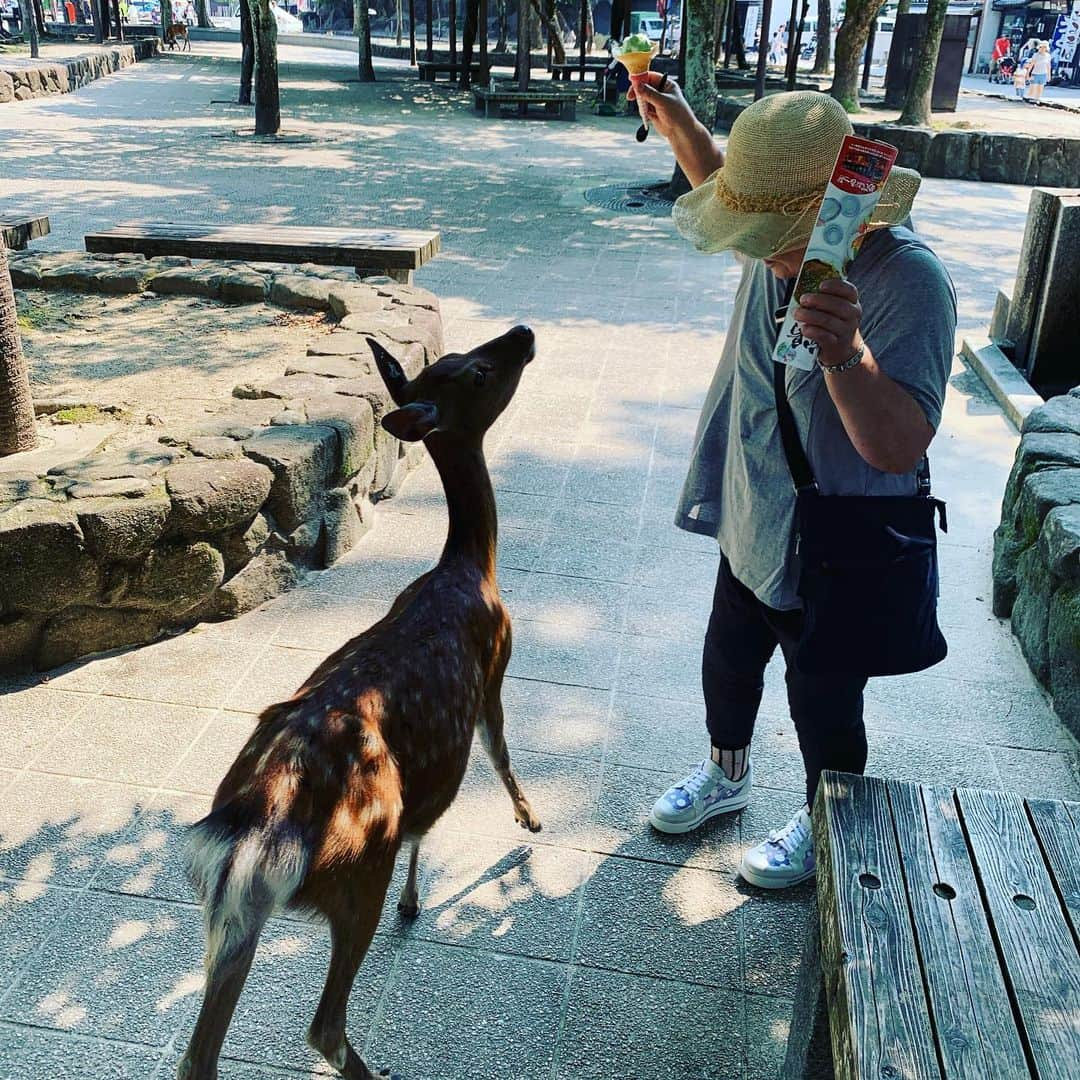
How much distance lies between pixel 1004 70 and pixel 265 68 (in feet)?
94.0

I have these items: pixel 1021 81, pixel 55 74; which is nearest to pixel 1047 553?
pixel 55 74

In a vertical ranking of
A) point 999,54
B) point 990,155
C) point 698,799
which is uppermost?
point 999,54

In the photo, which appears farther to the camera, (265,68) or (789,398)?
(265,68)

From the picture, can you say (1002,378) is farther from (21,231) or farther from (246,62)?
(246,62)

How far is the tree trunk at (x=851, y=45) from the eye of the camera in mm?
16781

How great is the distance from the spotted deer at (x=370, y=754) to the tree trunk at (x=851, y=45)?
15961mm

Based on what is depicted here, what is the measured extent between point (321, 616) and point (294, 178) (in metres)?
10.2

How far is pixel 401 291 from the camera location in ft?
20.7

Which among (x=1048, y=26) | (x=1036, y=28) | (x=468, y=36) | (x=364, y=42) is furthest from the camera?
(x=1036, y=28)

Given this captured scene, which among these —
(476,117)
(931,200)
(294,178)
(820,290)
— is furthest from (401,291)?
(476,117)

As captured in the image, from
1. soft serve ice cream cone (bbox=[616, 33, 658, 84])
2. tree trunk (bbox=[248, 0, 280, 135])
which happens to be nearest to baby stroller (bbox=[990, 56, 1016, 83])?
tree trunk (bbox=[248, 0, 280, 135])

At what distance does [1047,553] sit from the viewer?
12.2ft

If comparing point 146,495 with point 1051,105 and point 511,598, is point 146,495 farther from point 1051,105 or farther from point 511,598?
point 1051,105

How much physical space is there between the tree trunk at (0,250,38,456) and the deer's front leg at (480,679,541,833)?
8.94 feet
